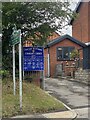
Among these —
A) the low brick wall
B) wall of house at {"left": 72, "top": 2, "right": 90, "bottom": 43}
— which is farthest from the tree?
wall of house at {"left": 72, "top": 2, "right": 90, "bottom": 43}

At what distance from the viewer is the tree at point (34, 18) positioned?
14.8 metres

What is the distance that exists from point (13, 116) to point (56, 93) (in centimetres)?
660

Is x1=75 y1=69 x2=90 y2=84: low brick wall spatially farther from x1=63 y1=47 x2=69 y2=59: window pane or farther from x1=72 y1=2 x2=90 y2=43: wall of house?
x1=72 y1=2 x2=90 y2=43: wall of house

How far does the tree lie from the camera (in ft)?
48.7

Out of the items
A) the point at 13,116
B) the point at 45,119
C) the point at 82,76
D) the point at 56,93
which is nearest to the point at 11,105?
the point at 13,116

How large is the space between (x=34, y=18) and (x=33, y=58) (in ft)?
6.68

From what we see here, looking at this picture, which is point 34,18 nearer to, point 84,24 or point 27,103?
point 27,103

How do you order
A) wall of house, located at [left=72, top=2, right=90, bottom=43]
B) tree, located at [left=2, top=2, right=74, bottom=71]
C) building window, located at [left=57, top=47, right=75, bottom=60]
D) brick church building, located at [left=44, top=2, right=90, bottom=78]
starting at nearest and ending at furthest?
tree, located at [left=2, top=2, right=74, bottom=71] → brick church building, located at [left=44, top=2, right=90, bottom=78] → wall of house, located at [left=72, top=2, right=90, bottom=43] → building window, located at [left=57, top=47, right=75, bottom=60]

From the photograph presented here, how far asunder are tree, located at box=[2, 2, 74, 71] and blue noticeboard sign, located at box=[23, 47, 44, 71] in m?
1.18

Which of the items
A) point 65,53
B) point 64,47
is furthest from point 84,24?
point 65,53

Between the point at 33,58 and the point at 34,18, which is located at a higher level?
the point at 34,18

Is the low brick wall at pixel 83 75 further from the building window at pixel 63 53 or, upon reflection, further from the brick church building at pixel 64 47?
the building window at pixel 63 53

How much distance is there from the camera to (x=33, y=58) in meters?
15.7

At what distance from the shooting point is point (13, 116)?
10.6 m
